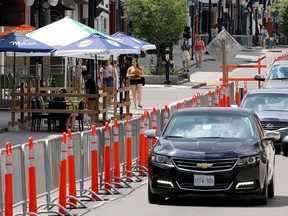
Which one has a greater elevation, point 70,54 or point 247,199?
point 70,54

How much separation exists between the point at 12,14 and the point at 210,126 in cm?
2417

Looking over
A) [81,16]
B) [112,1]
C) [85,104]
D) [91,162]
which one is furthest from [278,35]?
[91,162]

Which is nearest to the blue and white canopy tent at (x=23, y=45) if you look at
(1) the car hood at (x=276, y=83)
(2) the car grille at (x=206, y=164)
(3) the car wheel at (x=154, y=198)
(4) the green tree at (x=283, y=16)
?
(1) the car hood at (x=276, y=83)

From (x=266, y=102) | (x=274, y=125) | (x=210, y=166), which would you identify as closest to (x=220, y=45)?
(x=266, y=102)

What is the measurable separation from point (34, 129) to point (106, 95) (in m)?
2.19

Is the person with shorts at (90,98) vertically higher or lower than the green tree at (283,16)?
lower

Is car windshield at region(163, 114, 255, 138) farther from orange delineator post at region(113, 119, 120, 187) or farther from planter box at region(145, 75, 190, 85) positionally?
planter box at region(145, 75, 190, 85)

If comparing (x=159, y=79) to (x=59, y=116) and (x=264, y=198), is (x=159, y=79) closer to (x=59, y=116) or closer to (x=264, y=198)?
(x=59, y=116)

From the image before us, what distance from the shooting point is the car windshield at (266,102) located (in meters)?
26.8

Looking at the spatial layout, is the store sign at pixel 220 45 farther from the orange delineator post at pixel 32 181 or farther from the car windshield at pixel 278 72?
the orange delineator post at pixel 32 181

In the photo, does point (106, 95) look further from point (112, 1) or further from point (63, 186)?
point (112, 1)

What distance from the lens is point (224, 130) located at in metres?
17.3

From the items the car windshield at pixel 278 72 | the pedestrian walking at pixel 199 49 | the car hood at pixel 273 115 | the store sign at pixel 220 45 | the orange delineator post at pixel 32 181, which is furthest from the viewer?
the pedestrian walking at pixel 199 49

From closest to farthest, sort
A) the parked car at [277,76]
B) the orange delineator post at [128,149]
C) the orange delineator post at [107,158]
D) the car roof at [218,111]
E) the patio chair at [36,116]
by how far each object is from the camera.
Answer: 1. the car roof at [218,111]
2. the orange delineator post at [107,158]
3. the orange delineator post at [128,149]
4. the patio chair at [36,116]
5. the parked car at [277,76]
